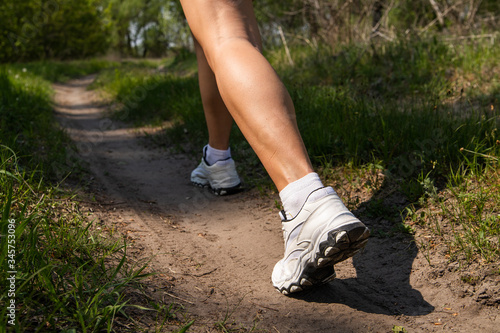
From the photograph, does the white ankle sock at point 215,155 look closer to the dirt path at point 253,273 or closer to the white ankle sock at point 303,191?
the dirt path at point 253,273

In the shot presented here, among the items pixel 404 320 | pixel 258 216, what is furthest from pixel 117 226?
pixel 404 320

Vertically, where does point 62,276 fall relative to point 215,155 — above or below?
above

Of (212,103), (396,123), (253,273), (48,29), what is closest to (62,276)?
(253,273)

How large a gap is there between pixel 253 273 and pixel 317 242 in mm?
455

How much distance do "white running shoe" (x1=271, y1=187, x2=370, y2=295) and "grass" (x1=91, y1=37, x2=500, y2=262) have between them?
607mm

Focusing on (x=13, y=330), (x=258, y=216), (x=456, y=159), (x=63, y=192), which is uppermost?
(x=13, y=330)

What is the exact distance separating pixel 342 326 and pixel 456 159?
1195 millimetres

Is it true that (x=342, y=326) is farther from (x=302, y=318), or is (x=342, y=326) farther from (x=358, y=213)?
(x=358, y=213)

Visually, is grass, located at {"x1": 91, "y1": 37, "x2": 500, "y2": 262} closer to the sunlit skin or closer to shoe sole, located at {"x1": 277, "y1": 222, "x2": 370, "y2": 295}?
shoe sole, located at {"x1": 277, "y1": 222, "x2": 370, "y2": 295}

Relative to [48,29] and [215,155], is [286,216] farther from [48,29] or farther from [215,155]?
[48,29]

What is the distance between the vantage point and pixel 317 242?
3.95 feet

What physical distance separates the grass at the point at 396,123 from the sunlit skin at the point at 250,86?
2.57ft

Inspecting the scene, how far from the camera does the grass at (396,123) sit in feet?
6.12

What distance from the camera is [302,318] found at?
1265 millimetres
